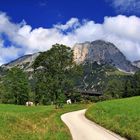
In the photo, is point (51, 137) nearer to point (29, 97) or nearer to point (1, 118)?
point (1, 118)

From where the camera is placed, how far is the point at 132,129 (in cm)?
3422

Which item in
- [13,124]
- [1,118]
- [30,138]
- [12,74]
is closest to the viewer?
[30,138]

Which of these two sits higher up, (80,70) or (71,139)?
(80,70)

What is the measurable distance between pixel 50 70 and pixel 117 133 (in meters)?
77.8

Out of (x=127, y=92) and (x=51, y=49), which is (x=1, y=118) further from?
(x=127, y=92)

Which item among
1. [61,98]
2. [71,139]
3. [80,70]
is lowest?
[71,139]

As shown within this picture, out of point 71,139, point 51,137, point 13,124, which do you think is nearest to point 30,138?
point 51,137

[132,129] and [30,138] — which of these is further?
[132,129]

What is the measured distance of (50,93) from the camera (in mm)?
114875

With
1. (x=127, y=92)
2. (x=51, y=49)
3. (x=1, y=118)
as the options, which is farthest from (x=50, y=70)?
(x=1, y=118)

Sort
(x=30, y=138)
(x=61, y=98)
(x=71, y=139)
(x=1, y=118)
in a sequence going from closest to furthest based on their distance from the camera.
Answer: (x=30, y=138) < (x=71, y=139) < (x=1, y=118) < (x=61, y=98)

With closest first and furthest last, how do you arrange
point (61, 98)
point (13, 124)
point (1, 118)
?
1. point (13, 124)
2. point (1, 118)
3. point (61, 98)

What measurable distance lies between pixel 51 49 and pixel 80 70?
1059cm

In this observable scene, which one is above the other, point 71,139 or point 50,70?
point 50,70
